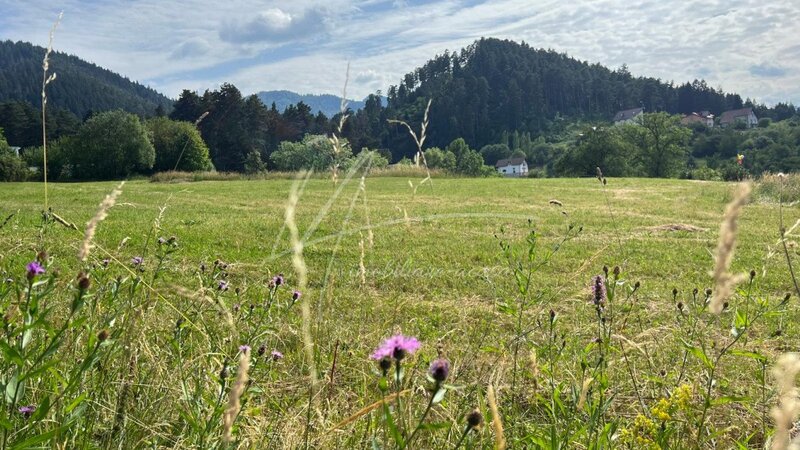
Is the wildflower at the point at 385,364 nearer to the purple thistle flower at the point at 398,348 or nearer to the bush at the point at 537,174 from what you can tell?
the purple thistle flower at the point at 398,348

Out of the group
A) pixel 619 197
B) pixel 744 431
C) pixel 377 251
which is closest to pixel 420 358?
pixel 744 431

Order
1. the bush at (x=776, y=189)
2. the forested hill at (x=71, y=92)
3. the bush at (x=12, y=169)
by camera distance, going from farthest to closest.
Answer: the forested hill at (x=71, y=92) < the bush at (x=12, y=169) < the bush at (x=776, y=189)

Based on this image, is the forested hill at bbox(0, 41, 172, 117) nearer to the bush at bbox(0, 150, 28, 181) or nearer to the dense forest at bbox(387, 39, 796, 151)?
the dense forest at bbox(387, 39, 796, 151)

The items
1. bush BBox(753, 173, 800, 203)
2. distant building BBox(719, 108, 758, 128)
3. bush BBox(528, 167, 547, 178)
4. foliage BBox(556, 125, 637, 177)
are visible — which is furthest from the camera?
distant building BBox(719, 108, 758, 128)

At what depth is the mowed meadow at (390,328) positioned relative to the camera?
129 cm

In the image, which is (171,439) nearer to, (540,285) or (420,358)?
(420,358)

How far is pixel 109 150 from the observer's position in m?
31.6

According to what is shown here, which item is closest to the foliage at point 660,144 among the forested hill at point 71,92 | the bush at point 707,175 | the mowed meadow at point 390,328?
the bush at point 707,175

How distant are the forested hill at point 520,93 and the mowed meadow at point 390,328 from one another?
90.4 m

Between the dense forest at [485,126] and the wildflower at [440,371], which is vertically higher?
the dense forest at [485,126]

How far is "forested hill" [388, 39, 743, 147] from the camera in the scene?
10388 centimetres

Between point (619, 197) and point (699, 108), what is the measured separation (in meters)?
117

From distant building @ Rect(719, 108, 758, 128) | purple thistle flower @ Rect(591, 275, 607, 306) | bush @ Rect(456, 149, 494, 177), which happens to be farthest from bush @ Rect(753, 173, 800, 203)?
distant building @ Rect(719, 108, 758, 128)

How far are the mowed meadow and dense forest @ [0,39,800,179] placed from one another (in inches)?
29.2
